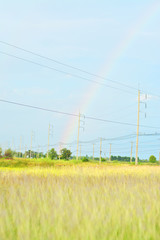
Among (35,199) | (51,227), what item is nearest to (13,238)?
(51,227)

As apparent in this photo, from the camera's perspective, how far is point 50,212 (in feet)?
12.9

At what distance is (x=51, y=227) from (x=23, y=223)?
326mm

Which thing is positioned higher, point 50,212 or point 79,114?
point 79,114

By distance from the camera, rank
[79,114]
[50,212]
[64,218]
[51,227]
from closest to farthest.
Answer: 1. [51,227]
2. [64,218]
3. [50,212]
4. [79,114]

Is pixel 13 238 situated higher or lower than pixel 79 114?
lower

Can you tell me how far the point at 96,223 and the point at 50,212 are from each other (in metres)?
0.82


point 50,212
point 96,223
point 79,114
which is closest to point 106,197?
point 50,212

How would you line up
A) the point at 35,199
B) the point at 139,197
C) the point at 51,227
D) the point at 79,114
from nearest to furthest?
the point at 51,227 → the point at 35,199 → the point at 139,197 → the point at 79,114

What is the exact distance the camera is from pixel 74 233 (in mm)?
3053

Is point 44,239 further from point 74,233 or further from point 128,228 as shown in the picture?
point 128,228

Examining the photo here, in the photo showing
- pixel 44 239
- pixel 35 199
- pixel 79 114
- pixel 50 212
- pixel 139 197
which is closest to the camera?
pixel 44 239

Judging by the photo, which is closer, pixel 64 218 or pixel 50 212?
pixel 64 218

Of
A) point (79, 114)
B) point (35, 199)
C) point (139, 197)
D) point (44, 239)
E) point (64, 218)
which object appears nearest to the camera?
point (44, 239)

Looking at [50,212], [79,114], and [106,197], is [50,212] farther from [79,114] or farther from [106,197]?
[79,114]
